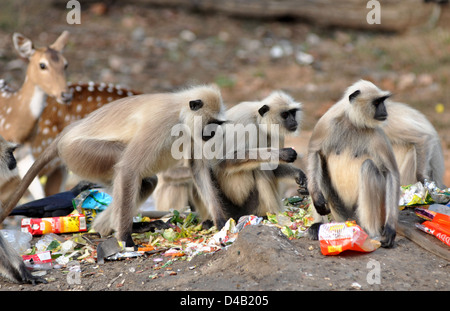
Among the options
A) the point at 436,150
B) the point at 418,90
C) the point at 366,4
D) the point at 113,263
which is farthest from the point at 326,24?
the point at 113,263

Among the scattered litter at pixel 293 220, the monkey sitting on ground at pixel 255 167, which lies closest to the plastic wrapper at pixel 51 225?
the monkey sitting on ground at pixel 255 167

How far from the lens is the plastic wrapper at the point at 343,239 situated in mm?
3932

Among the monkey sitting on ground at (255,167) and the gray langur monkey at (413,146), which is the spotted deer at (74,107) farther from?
the gray langur monkey at (413,146)

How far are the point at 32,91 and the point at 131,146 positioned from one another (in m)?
3.03

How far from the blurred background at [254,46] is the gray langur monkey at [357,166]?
580 cm

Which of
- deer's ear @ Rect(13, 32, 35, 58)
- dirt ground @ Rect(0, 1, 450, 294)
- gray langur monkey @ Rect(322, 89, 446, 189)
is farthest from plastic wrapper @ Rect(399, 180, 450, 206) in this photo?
deer's ear @ Rect(13, 32, 35, 58)

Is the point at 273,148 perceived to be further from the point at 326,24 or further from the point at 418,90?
the point at 326,24

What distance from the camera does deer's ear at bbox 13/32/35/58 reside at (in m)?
7.10

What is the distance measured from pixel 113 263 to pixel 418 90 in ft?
28.9

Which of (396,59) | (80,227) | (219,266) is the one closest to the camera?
(219,266)

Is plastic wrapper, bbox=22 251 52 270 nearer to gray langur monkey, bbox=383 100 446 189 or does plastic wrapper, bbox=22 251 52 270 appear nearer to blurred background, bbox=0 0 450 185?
gray langur monkey, bbox=383 100 446 189

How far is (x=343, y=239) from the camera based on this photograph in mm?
3941

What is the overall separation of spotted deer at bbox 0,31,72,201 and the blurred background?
3855 millimetres

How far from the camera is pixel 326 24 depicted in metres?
13.9
